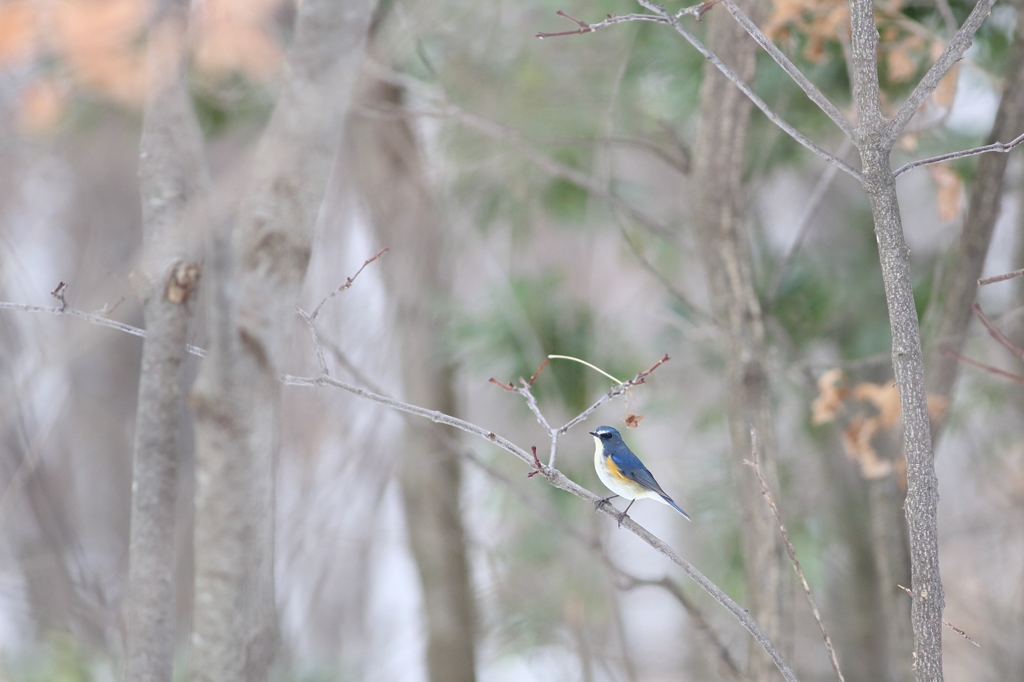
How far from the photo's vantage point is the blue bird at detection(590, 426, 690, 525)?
1.75 metres

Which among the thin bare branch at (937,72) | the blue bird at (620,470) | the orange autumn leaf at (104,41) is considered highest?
the orange autumn leaf at (104,41)

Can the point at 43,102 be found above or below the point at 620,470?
above

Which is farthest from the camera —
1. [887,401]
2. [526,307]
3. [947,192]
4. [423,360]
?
[423,360]

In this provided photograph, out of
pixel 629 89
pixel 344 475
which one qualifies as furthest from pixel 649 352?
pixel 344 475

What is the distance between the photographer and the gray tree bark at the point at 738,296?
2.21m

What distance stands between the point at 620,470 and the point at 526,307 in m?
1.98

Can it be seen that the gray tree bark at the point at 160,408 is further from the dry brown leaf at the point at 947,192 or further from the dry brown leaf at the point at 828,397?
the dry brown leaf at the point at 947,192

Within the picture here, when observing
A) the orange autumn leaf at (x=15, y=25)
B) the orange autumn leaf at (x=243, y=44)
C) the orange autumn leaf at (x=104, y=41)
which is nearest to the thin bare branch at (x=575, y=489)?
the orange autumn leaf at (x=243, y=44)

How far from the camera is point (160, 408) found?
1.29 metres

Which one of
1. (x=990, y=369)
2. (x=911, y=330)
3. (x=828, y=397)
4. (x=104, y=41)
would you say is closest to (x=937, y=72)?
(x=911, y=330)

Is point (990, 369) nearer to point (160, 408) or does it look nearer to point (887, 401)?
point (887, 401)

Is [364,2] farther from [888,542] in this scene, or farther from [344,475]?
[344,475]

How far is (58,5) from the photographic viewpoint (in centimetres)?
399

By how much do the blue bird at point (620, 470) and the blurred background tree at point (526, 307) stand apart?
0.71 m
